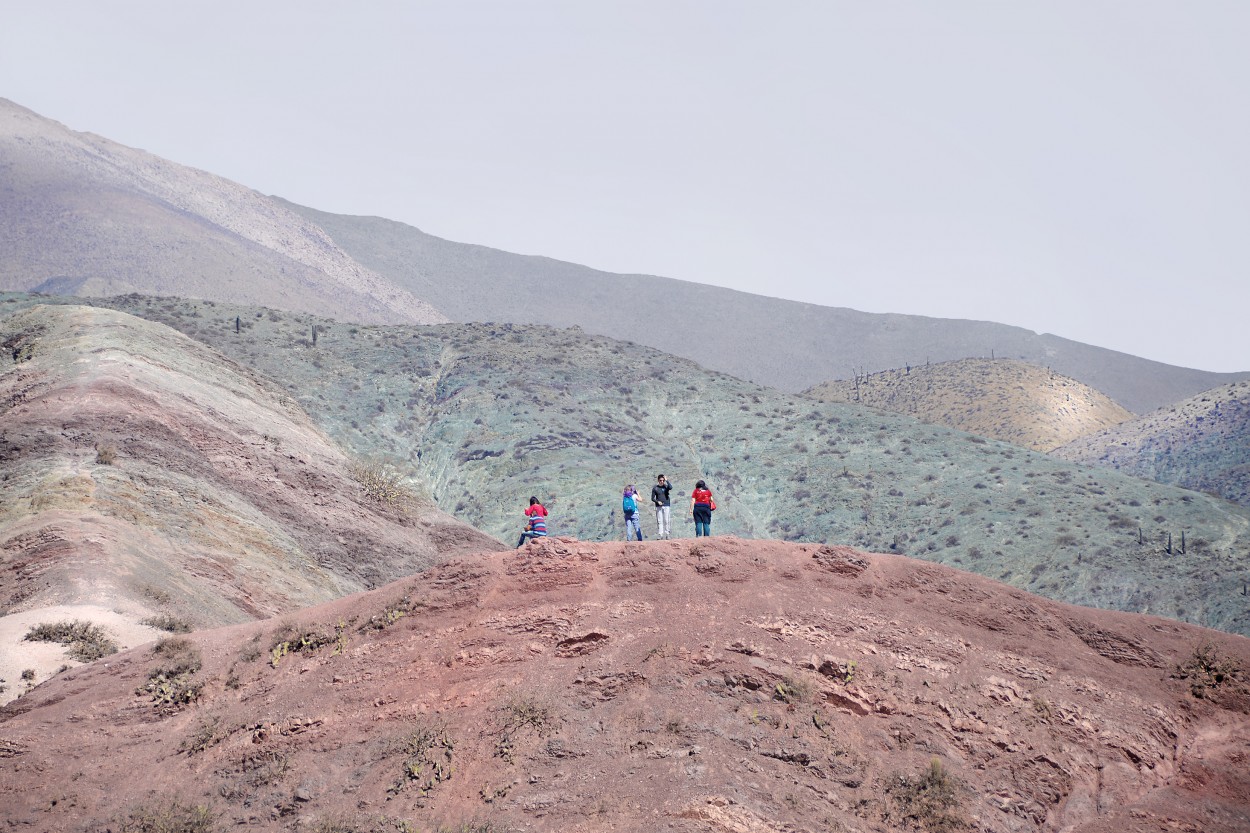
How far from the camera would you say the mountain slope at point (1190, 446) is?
2960 inches

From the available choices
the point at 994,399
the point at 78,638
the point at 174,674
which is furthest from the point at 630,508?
the point at 994,399

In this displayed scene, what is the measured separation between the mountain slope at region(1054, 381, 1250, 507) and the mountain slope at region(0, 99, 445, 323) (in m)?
90.6

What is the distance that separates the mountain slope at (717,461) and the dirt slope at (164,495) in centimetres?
1447

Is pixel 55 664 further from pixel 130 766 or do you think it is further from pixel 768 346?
pixel 768 346

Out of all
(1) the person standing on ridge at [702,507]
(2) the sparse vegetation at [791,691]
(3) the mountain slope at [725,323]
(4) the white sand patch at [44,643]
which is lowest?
(4) the white sand patch at [44,643]

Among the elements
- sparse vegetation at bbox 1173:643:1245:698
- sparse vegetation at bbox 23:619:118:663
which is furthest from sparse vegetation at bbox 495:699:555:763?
sparse vegetation at bbox 23:619:118:663

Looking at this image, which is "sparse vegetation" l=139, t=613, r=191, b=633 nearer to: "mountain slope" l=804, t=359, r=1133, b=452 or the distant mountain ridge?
"mountain slope" l=804, t=359, r=1133, b=452

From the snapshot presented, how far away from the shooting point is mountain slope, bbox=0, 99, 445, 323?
392ft

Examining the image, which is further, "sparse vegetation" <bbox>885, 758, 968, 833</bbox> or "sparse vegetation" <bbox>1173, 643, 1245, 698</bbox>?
"sparse vegetation" <bbox>1173, 643, 1245, 698</bbox>

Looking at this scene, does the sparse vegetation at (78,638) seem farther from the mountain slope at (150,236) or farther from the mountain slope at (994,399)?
the mountain slope at (150,236)

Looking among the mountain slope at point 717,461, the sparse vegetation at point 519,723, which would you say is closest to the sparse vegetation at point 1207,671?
the sparse vegetation at point 519,723

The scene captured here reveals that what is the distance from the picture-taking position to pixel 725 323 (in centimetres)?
18750

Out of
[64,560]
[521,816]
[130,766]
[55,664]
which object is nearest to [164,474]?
[64,560]

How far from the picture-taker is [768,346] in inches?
7156
